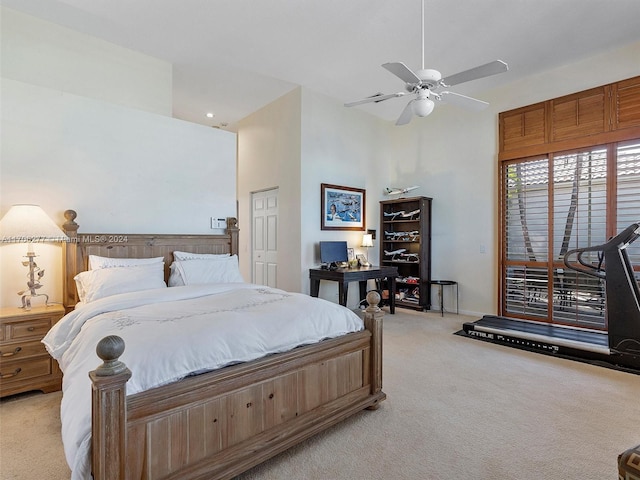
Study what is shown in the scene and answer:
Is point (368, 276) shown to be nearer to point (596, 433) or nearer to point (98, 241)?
point (596, 433)

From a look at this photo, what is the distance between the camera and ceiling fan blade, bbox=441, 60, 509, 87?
2.27m

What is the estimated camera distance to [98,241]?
3.26 m

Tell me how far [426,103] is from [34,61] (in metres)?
3.92

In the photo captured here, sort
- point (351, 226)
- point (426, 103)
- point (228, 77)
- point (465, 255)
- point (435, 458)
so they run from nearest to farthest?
point (435, 458) → point (426, 103) → point (228, 77) → point (465, 255) → point (351, 226)

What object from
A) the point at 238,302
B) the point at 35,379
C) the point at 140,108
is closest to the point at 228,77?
the point at 140,108

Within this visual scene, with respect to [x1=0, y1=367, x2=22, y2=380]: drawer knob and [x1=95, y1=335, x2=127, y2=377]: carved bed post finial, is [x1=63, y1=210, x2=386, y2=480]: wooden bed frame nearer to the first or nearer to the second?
[x1=95, y1=335, x2=127, y2=377]: carved bed post finial

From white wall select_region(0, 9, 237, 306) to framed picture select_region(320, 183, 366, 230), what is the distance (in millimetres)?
1639

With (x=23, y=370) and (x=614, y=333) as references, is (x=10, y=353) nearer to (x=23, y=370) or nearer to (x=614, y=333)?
(x=23, y=370)

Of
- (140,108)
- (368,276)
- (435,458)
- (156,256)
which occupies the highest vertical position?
(140,108)

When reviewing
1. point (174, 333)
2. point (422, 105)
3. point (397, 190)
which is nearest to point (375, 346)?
point (174, 333)

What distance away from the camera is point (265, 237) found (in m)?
5.85

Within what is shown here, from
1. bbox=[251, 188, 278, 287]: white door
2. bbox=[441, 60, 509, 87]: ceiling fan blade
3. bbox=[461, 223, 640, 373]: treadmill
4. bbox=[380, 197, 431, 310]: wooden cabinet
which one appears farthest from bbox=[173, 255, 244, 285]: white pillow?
bbox=[461, 223, 640, 373]: treadmill

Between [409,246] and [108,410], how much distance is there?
5292 millimetres

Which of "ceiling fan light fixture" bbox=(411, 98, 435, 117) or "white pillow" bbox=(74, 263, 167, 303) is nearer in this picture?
"ceiling fan light fixture" bbox=(411, 98, 435, 117)
